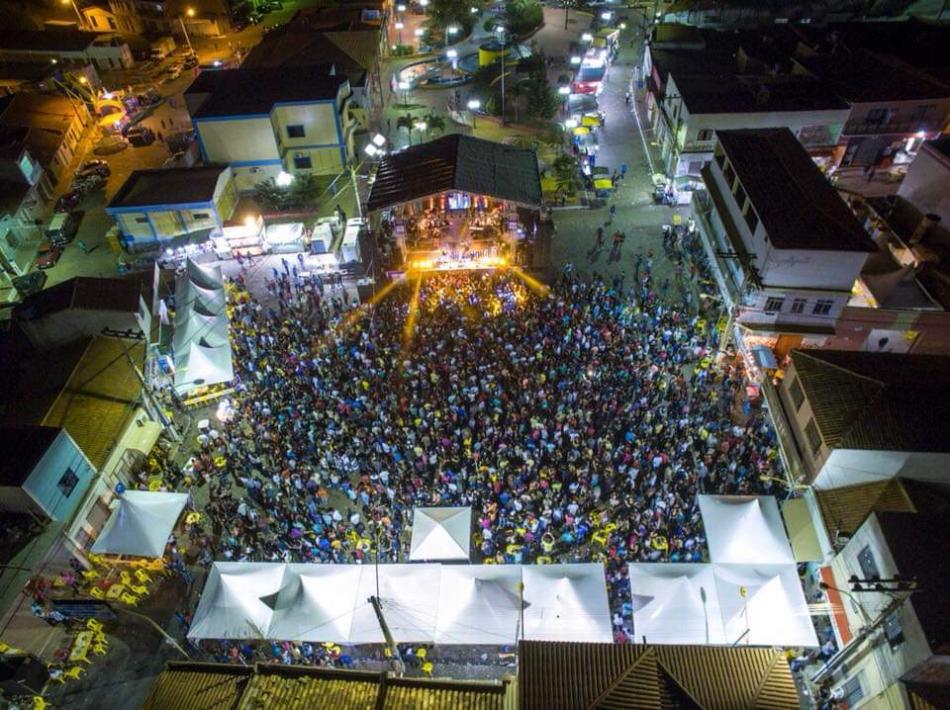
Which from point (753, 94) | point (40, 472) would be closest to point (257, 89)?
point (40, 472)

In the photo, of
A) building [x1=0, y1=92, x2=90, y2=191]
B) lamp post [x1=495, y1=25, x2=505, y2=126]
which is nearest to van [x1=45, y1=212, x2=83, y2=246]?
building [x1=0, y1=92, x2=90, y2=191]

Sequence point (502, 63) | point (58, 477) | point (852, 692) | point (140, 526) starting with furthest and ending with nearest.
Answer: point (502, 63) → point (140, 526) → point (58, 477) → point (852, 692)

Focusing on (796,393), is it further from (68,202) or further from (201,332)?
(68,202)

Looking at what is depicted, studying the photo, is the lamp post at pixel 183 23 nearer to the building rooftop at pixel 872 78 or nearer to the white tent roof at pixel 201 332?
the white tent roof at pixel 201 332

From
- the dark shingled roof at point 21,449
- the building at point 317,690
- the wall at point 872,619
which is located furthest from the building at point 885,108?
the dark shingled roof at point 21,449

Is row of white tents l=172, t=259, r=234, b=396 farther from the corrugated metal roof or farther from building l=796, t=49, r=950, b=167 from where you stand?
building l=796, t=49, r=950, b=167

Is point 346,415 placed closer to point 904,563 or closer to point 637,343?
point 637,343
